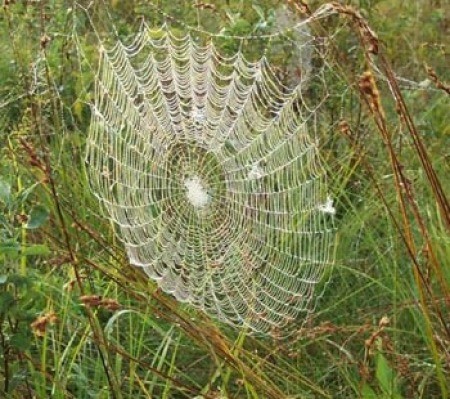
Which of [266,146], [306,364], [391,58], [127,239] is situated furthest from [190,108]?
[391,58]

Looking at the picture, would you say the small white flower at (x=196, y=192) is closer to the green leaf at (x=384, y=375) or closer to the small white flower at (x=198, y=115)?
the small white flower at (x=198, y=115)

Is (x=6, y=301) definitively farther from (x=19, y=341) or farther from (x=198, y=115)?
(x=198, y=115)

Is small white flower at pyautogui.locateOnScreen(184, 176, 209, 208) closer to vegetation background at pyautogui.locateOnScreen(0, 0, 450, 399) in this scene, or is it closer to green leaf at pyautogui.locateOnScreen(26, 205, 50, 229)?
vegetation background at pyautogui.locateOnScreen(0, 0, 450, 399)

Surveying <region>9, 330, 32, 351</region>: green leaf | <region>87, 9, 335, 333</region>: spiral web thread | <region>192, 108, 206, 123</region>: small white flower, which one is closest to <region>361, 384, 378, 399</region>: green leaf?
<region>87, 9, 335, 333</region>: spiral web thread

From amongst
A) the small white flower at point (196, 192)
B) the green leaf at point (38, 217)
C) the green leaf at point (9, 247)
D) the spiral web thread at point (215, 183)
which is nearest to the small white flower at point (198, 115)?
the spiral web thread at point (215, 183)

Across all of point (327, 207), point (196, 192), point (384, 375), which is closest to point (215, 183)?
point (196, 192)

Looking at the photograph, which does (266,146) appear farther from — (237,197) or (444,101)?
(444,101)

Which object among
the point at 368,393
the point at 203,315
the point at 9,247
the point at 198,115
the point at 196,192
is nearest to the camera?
the point at 9,247
